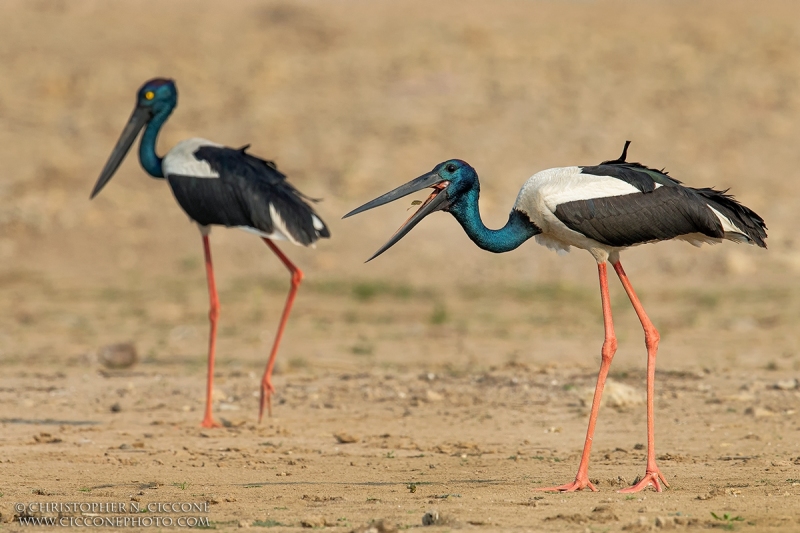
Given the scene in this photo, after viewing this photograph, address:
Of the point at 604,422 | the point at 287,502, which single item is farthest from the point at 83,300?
the point at 287,502

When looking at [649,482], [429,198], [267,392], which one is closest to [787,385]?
[649,482]

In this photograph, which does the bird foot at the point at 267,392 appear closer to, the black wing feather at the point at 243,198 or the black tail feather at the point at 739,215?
the black wing feather at the point at 243,198

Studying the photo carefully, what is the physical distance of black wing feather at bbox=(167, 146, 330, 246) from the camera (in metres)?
→ 8.78

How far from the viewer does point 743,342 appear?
11.7 meters

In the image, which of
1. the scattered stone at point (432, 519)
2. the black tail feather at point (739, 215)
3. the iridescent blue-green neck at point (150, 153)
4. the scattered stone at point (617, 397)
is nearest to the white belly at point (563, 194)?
the black tail feather at point (739, 215)

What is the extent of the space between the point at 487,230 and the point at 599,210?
0.59 meters

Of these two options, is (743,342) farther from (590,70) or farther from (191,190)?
(590,70)

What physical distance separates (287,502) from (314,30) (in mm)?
18442

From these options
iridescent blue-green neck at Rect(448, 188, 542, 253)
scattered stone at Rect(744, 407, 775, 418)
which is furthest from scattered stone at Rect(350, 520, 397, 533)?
scattered stone at Rect(744, 407, 775, 418)

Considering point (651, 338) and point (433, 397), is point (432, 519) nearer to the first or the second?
point (651, 338)

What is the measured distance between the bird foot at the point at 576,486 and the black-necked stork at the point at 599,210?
0.36 meters

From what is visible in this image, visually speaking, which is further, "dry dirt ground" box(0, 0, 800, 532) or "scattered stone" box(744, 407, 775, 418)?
"scattered stone" box(744, 407, 775, 418)

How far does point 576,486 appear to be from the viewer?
19.4 feet

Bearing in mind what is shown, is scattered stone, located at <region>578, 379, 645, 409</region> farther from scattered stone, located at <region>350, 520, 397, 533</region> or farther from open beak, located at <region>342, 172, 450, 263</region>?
scattered stone, located at <region>350, 520, 397, 533</region>
